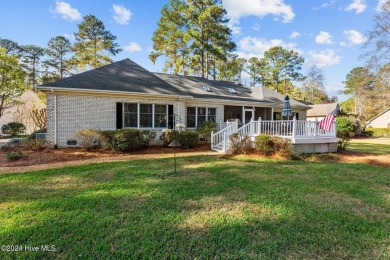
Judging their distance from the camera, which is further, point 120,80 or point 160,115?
point 160,115

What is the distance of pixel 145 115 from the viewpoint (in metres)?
12.3

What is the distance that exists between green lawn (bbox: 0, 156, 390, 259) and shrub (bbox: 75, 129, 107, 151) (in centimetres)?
417

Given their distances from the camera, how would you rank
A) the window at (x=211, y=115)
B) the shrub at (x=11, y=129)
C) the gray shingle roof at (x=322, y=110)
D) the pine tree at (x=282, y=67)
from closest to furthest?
the window at (x=211, y=115) → the shrub at (x=11, y=129) → the gray shingle roof at (x=322, y=110) → the pine tree at (x=282, y=67)

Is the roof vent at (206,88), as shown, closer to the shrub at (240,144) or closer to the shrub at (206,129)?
the shrub at (206,129)

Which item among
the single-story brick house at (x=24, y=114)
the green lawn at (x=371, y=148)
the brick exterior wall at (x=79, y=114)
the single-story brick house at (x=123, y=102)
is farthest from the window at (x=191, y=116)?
the single-story brick house at (x=24, y=114)

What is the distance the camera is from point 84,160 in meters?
8.41

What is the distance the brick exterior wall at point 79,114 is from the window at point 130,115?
1.21 ft

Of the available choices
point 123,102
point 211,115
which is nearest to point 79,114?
point 123,102

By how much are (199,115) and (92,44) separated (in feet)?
71.9

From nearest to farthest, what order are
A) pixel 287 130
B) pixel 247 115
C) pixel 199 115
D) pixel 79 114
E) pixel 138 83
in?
pixel 287 130
pixel 79 114
pixel 138 83
pixel 199 115
pixel 247 115

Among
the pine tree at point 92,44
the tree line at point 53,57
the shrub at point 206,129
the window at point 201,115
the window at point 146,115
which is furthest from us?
the pine tree at point 92,44

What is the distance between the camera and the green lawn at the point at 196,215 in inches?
105

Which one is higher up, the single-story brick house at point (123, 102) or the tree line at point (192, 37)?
the tree line at point (192, 37)

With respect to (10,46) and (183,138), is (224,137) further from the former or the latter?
(10,46)
